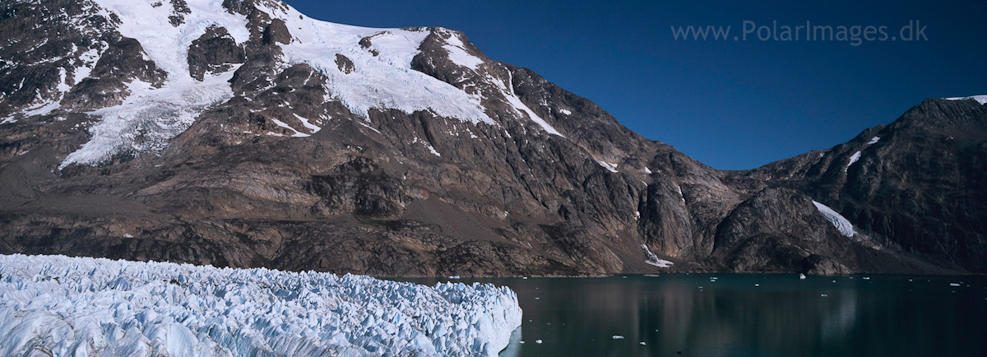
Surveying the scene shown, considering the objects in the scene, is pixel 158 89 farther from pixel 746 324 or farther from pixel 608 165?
pixel 746 324

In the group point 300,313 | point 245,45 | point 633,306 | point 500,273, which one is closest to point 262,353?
point 300,313

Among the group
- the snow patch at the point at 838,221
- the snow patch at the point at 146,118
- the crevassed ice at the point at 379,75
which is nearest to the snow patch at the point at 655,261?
the snow patch at the point at 838,221

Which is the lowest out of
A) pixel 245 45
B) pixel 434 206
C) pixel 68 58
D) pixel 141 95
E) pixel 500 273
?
pixel 500 273

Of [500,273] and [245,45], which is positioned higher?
[245,45]

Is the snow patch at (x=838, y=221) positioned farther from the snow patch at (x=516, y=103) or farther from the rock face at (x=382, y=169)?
the snow patch at (x=516, y=103)

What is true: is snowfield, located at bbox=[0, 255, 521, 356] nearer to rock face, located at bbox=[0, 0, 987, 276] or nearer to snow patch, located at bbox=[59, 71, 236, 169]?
rock face, located at bbox=[0, 0, 987, 276]

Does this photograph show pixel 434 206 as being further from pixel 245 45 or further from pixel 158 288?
pixel 245 45

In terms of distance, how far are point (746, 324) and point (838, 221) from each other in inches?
4541

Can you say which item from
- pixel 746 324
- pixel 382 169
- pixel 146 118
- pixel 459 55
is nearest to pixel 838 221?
pixel 382 169

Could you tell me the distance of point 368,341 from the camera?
2273 centimetres

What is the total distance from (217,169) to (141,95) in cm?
4808

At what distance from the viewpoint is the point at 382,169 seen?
113000mm

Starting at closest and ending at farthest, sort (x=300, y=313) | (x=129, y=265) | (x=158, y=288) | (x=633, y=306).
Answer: (x=300, y=313)
(x=158, y=288)
(x=129, y=265)
(x=633, y=306)

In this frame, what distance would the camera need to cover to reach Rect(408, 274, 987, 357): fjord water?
34219 millimetres
